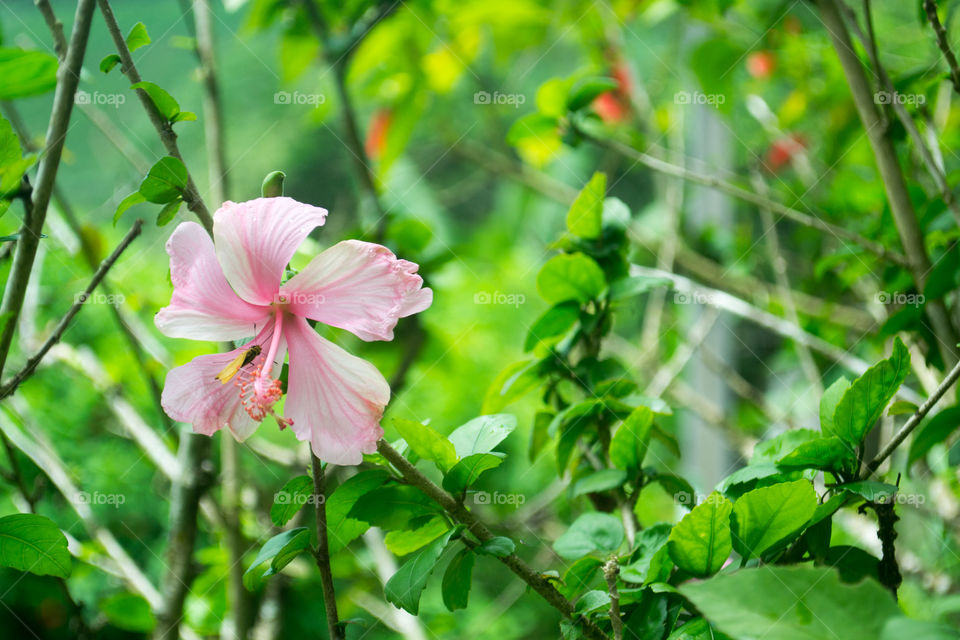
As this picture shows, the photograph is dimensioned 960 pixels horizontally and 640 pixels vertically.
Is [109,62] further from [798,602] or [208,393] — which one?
[798,602]

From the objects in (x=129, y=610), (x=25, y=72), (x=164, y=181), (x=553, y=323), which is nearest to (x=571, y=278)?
(x=553, y=323)

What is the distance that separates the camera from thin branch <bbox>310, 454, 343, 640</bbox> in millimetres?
349

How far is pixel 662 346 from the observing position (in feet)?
4.87

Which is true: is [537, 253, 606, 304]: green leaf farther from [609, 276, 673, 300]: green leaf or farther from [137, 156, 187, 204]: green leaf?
[137, 156, 187, 204]: green leaf

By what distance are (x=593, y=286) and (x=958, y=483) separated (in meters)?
0.51

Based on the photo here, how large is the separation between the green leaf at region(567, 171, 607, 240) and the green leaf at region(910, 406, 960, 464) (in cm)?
24

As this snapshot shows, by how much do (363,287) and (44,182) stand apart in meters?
0.23

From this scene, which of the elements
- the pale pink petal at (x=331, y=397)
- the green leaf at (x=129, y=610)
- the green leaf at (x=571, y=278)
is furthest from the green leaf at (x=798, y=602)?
the green leaf at (x=129, y=610)

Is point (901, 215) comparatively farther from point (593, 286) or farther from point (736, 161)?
point (736, 161)

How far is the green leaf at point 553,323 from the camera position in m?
0.49

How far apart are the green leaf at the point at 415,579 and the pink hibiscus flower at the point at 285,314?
6 cm

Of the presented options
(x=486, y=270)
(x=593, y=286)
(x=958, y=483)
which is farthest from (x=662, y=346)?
(x=593, y=286)

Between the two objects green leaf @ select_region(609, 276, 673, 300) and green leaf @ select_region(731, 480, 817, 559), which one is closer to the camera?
green leaf @ select_region(731, 480, 817, 559)

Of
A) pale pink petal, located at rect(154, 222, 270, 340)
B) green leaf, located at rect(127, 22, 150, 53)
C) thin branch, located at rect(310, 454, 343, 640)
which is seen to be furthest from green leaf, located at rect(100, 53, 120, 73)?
thin branch, located at rect(310, 454, 343, 640)
